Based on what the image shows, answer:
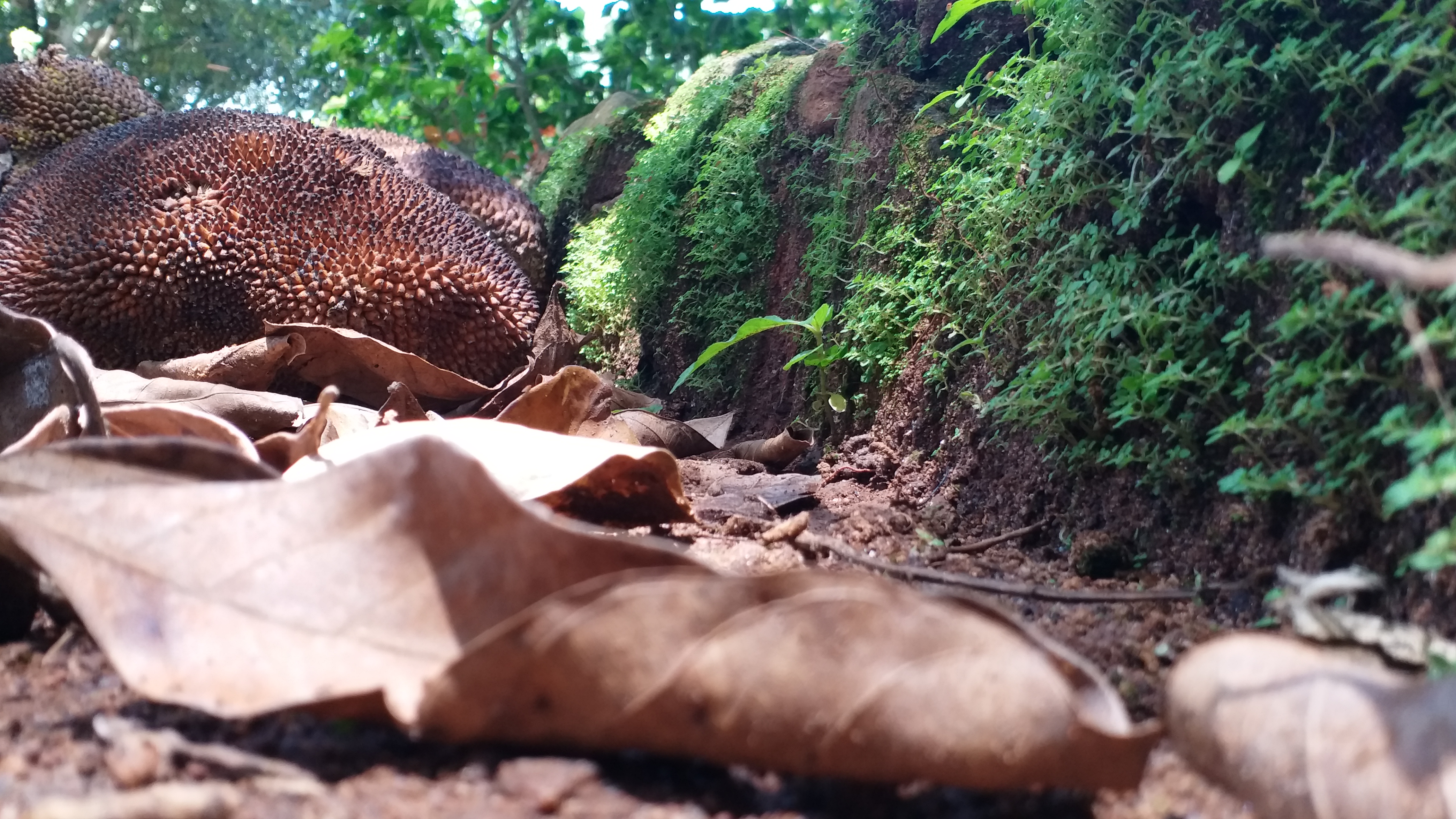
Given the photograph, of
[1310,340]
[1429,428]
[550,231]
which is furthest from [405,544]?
[550,231]

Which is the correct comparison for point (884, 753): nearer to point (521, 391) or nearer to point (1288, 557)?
point (1288, 557)

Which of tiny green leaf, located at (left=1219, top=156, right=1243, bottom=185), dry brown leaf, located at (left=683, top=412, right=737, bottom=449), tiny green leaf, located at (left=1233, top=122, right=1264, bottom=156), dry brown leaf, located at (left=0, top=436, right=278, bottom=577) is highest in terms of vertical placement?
tiny green leaf, located at (left=1233, top=122, right=1264, bottom=156)

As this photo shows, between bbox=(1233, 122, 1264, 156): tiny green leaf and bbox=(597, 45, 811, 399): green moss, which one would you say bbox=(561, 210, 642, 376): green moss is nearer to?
bbox=(597, 45, 811, 399): green moss

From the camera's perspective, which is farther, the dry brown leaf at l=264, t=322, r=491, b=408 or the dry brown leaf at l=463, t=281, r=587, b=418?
the dry brown leaf at l=463, t=281, r=587, b=418

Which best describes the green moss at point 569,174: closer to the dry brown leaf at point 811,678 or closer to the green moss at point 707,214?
the green moss at point 707,214

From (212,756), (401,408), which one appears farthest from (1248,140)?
(401,408)

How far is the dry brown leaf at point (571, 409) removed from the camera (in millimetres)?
1898

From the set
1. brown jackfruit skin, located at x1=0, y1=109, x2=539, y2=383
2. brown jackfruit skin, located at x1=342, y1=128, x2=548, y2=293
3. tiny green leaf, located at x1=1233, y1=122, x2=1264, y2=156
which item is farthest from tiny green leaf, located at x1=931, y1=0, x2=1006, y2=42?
brown jackfruit skin, located at x1=342, y1=128, x2=548, y2=293

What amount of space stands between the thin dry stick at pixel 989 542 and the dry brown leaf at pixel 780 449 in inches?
26.8

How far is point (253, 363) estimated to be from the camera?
2203 millimetres

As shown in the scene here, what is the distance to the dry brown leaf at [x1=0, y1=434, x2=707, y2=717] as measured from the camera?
66 cm

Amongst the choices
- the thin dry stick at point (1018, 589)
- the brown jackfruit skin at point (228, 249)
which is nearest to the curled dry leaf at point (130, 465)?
the thin dry stick at point (1018, 589)

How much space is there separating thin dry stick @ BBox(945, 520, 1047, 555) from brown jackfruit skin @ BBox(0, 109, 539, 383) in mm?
1743

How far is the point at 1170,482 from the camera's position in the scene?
46.1 inches
